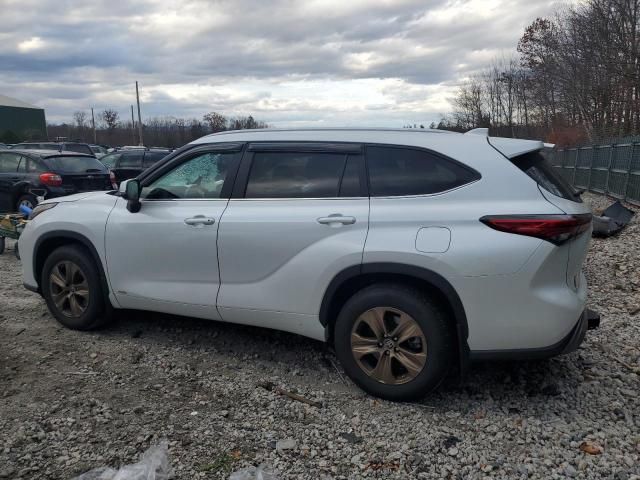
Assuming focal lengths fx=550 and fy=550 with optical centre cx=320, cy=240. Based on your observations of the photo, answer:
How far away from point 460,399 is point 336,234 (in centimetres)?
138

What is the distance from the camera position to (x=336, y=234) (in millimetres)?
3549

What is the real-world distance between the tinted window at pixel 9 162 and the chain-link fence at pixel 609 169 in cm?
1053

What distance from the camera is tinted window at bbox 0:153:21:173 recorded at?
1145cm

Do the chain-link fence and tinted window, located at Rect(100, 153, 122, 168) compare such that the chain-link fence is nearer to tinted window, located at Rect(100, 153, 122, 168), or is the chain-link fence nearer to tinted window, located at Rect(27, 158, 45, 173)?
tinted window, located at Rect(27, 158, 45, 173)

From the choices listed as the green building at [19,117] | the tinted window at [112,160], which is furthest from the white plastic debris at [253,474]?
the green building at [19,117]

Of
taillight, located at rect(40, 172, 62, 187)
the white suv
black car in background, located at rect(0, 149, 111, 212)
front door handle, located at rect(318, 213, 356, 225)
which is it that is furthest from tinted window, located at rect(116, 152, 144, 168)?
front door handle, located at rect(318, 213, 356, 225)

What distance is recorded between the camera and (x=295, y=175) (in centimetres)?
387

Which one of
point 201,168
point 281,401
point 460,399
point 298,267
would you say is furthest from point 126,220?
point 460,399

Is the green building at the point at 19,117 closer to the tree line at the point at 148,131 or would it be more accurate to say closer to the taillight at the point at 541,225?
the tree line at the point at 148,131

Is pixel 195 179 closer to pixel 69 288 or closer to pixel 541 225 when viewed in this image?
pixel 69 288

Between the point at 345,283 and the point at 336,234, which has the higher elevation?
the point at 336,234

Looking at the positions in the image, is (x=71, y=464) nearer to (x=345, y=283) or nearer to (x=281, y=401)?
(x=281, y=401)

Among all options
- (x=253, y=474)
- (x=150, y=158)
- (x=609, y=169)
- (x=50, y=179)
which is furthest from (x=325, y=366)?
(x=150, y=158)

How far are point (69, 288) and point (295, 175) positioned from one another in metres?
2.28
